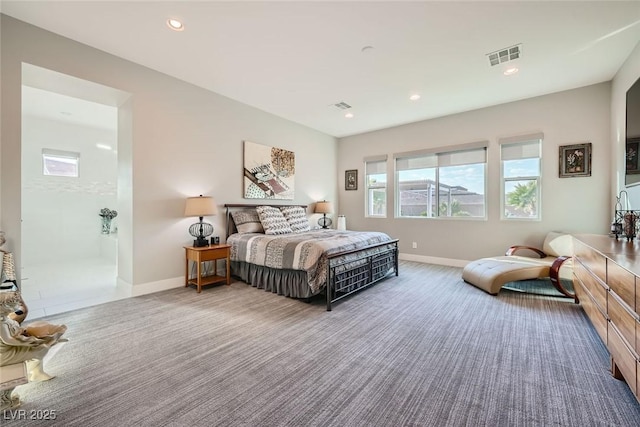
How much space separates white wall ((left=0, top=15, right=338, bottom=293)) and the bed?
0.56m

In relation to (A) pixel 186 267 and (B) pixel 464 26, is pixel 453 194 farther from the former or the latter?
(A) pixel 186 267

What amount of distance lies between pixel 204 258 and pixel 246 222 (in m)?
0.96

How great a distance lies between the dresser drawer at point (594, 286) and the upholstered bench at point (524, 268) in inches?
22.7

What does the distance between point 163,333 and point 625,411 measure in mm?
3261

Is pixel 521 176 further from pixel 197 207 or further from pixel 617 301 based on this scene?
pixel 197 207

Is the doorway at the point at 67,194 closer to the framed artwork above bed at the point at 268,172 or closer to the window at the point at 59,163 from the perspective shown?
the window at the point at 59,163

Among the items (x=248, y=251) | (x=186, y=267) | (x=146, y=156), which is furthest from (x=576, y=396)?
(x=146, y=156)

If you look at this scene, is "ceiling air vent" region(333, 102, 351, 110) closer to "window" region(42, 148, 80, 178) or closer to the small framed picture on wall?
the small framed picture on wall

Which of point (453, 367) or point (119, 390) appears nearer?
point (119, 390)

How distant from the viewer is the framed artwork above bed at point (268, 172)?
4.72m

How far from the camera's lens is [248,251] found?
3.75m

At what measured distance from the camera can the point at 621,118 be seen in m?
3.39

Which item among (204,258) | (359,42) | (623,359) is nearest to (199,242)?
(204,258)

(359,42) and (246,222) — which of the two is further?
(246,222)
